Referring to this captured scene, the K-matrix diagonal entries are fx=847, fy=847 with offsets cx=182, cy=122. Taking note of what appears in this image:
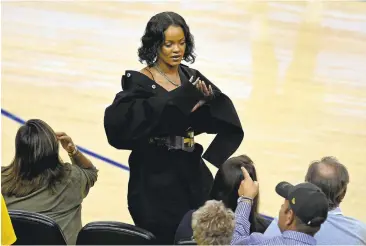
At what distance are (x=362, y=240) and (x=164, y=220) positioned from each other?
0.91 meters

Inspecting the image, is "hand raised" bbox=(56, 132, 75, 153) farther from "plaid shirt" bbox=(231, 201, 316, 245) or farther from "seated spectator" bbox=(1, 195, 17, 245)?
"plaid shirt" bbox=(231, 201, 316, 245)

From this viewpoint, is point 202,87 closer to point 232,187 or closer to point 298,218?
point 232,187

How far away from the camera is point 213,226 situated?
2873mm

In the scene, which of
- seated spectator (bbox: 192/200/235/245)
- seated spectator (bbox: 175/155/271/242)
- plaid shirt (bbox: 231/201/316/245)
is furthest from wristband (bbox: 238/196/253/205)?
seated spectator (bbox: 192/200/235/245)

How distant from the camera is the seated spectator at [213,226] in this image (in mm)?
Answer: 2865

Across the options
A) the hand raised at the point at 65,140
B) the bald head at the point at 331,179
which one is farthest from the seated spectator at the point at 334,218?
the hand raised at the point at 65,140

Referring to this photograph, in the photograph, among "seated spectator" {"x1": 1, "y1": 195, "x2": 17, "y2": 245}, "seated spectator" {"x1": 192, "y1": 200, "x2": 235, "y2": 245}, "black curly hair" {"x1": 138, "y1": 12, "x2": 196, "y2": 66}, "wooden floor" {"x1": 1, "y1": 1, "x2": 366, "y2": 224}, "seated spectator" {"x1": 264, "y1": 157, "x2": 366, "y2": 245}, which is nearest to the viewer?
"seated spectator" {"x1": 192, "y1": 200, "x2": 235, "y2": 245}

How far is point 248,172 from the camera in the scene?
11.6 ft

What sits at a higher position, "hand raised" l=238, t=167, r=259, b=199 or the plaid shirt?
"hand raised" l=238, t=167, r=259, b=199

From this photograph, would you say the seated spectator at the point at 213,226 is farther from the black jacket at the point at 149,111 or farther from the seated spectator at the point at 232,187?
the black jacket at the point at 149,111

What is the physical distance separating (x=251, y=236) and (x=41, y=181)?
1.06 meters

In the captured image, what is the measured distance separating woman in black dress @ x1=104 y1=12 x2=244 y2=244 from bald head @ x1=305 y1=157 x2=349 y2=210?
18.6 inches

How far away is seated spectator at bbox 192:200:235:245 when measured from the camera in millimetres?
2865

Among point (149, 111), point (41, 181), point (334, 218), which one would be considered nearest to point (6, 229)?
point (41, 181)
